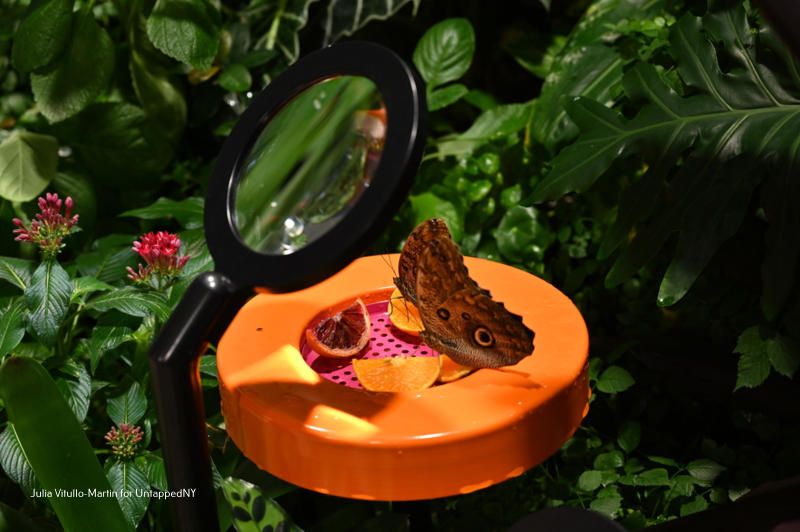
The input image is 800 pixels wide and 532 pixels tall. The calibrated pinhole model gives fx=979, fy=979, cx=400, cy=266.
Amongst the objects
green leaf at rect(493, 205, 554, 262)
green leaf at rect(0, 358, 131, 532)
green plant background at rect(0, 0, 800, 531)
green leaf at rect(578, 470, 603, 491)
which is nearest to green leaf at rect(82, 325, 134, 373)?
green plant background at rect(0, 0, 800, 531)

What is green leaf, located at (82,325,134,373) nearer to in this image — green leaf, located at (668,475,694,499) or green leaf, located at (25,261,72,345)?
green leaf, located at (25,261,72,345)

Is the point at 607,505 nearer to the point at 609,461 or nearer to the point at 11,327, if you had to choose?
the point at 609,461

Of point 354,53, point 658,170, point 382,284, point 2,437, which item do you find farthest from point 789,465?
point 354,53

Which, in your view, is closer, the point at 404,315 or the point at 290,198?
the point at 290,198

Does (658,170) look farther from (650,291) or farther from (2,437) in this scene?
(2,437)

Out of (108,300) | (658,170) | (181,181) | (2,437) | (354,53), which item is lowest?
(181,181)

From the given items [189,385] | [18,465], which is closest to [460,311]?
[189,385]
